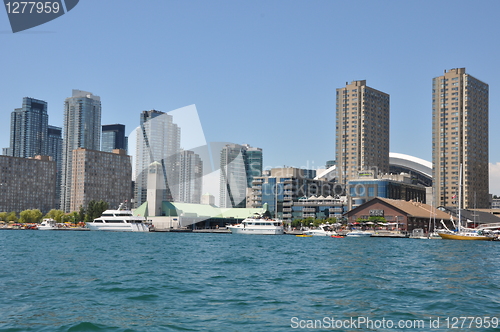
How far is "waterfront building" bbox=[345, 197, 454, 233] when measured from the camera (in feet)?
424

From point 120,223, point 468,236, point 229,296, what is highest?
point 229,296

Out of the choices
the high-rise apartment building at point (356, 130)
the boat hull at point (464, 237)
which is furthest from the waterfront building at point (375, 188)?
the boat hull at point (464, 237)

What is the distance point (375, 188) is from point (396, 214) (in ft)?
84.6

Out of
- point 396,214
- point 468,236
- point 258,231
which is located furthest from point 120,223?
point 468,236

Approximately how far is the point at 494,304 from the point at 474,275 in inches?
469

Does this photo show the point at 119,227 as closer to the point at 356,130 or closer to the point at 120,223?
the point at 120,223

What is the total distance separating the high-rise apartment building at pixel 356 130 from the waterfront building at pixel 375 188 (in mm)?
21250

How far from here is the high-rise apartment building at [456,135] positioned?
169 m

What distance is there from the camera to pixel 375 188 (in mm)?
155375

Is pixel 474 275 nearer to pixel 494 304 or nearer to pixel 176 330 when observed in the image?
pixel 494 304

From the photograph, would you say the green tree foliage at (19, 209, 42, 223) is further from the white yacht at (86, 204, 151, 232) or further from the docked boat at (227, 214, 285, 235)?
the docked boat at (227, 214, 285, 235)

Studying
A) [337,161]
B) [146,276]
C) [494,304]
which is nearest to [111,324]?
[146,276]

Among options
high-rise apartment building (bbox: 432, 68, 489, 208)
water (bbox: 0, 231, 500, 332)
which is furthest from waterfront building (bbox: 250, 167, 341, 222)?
water (bbox: 0, 231, 500, 332)

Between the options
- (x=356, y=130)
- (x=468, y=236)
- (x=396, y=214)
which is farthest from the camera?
(x=356, y=130)
